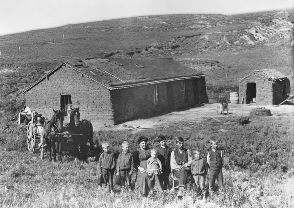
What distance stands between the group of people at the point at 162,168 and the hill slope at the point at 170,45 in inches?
1217

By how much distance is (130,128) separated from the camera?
25.1m

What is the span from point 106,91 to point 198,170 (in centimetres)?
1683

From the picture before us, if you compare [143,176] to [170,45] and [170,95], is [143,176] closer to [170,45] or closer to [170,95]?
[170,95]

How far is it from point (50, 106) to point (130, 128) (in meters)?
6.87

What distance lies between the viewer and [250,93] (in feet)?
120

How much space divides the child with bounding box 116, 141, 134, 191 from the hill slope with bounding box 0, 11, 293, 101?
3104cm

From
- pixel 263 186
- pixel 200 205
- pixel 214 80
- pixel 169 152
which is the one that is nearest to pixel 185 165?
pixel 169 152

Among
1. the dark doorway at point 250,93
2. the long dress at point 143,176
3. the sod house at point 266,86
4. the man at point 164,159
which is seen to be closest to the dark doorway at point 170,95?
the sod house at point 266,86

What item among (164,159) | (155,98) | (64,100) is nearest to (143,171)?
(164,159)

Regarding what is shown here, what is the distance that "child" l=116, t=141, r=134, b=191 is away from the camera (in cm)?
1080

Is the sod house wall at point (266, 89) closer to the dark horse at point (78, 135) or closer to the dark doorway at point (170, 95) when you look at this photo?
the dark doorway at point (170, 95)

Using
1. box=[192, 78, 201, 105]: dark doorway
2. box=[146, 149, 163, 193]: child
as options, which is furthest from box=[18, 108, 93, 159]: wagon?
box=[192, 78, 201, 105]: dark doorway

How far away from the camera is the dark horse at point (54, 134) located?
52.2ft

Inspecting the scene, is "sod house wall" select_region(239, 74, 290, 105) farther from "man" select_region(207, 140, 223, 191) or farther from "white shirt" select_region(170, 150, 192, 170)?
"white shirt" select_region(170, 150, 192, 170)
